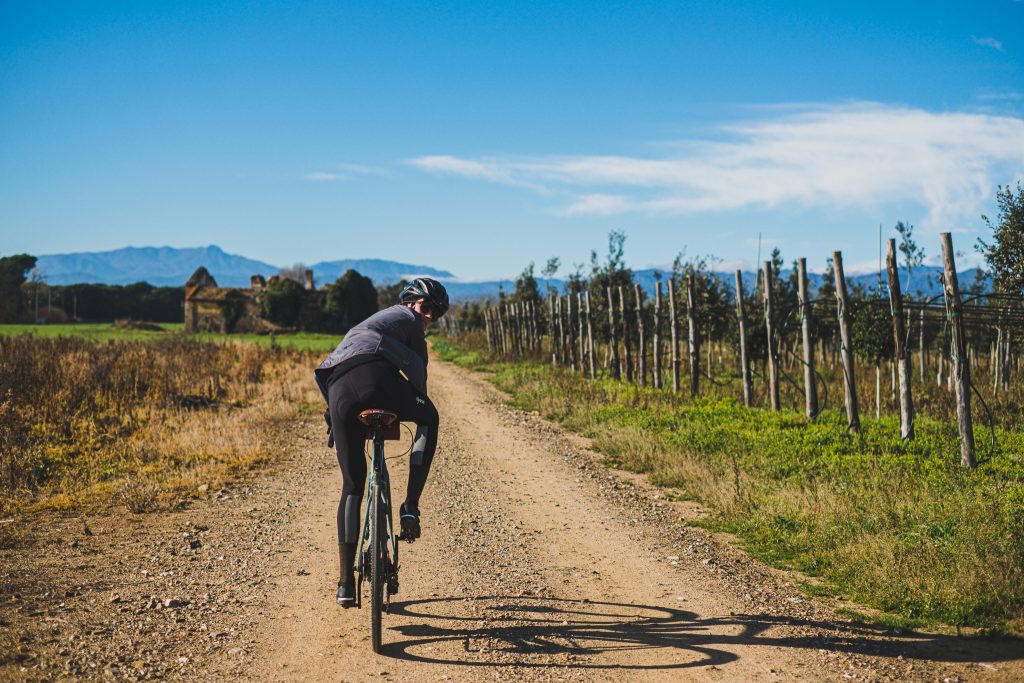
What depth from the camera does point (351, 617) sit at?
17.6ft

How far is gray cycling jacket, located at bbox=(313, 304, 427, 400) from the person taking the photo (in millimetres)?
4777

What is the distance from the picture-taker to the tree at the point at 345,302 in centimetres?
8431

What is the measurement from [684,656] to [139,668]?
126 inches

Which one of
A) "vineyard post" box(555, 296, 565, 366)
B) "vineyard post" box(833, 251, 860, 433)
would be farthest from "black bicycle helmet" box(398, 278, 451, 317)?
"vineyard post" box(555, 296, 565, 366)

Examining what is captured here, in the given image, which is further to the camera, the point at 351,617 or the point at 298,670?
the point at 351,617

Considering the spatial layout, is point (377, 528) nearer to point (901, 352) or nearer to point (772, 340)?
point (901, 352)

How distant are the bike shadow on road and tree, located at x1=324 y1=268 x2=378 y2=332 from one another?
79.2m

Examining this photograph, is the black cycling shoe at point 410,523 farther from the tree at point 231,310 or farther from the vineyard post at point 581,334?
the tree at point 231,310

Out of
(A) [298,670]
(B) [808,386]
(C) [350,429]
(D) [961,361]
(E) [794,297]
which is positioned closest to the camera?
(A) [298,670]

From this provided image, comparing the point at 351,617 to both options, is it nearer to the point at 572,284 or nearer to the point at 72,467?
the point at 72,467

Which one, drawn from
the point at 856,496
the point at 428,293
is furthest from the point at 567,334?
the point at 428,293

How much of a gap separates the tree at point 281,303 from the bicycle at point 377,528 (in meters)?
77.9

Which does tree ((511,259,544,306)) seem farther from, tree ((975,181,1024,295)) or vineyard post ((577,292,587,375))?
tree ((975,181,1024,295))

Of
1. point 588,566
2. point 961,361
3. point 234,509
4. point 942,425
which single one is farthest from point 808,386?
point 234,509
